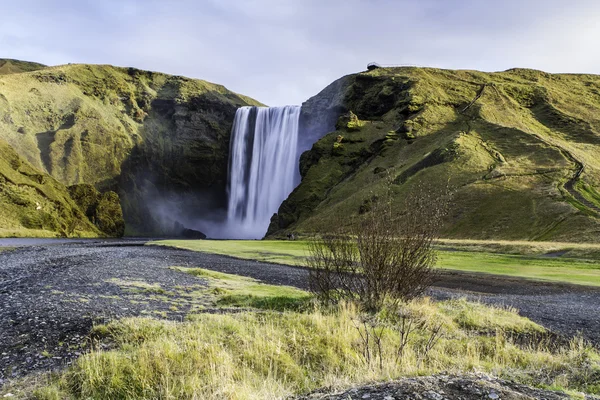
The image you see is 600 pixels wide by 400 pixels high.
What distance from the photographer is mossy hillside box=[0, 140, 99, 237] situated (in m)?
84.9

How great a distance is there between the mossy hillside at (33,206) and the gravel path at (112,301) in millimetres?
73526

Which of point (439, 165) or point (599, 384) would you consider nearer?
point (599, 384)

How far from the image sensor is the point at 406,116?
10569cm

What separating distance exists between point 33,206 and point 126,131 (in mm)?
57728

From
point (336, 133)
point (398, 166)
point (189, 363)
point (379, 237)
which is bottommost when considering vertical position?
point (189, 363)

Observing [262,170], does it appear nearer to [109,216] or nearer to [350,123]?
[350,123]

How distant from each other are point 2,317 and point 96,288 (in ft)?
17.6

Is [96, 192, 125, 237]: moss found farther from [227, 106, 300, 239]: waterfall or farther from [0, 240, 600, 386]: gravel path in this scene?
[0, 240, 600, 386]: gravel path

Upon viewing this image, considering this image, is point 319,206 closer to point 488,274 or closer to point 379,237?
point 488,274

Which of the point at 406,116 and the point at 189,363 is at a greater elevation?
the point at 406,116

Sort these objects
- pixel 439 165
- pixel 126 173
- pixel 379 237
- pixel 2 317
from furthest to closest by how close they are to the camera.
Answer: pixel 126 173, pixel 439 165, pixel 379 237, pixel 2 317

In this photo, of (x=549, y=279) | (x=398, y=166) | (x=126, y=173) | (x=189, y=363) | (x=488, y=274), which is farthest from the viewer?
(x=126, y=173)

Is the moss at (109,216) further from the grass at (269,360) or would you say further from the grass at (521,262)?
the grass at (269,360)

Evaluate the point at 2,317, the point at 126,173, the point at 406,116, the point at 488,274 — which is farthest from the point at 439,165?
the point at 126,173
